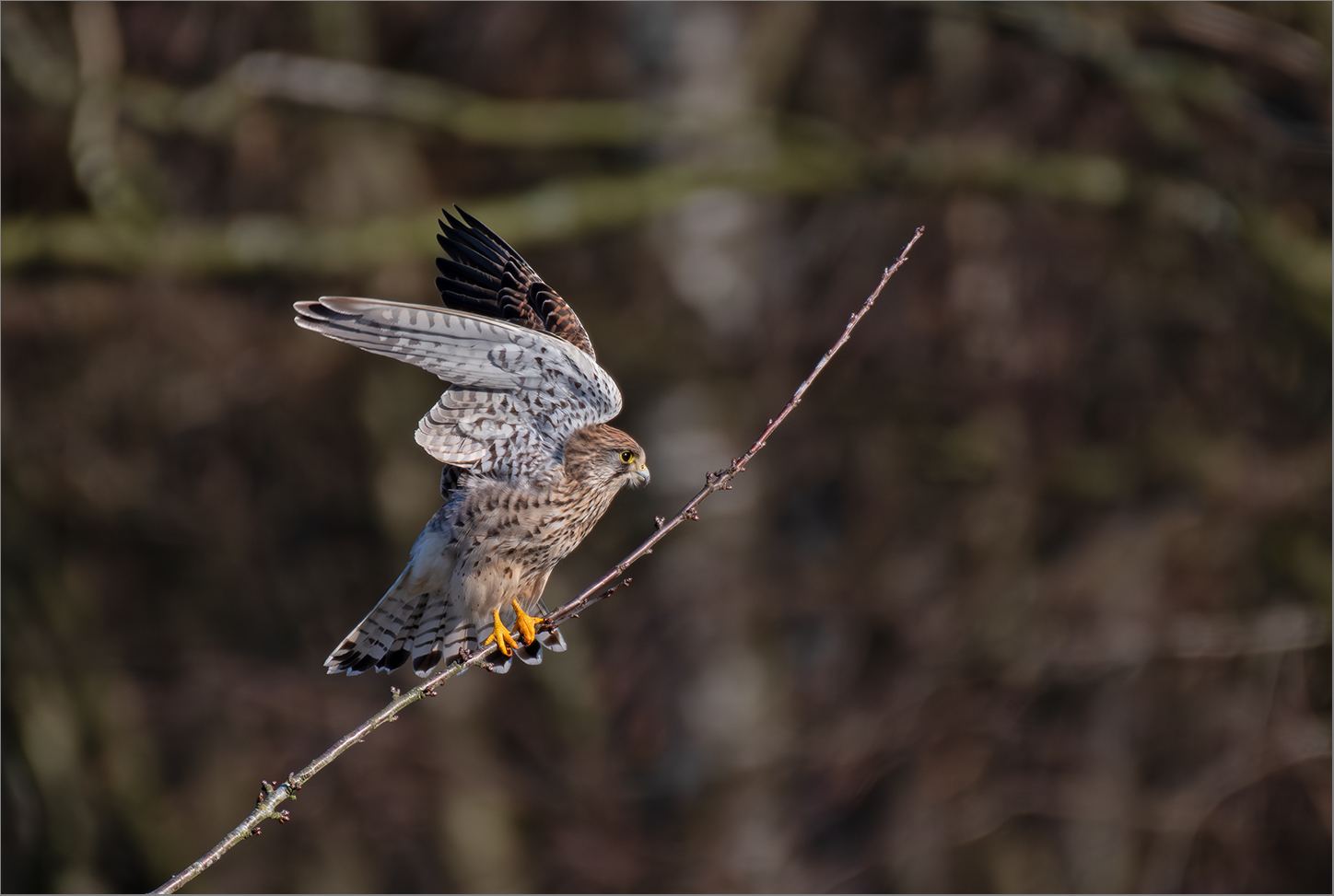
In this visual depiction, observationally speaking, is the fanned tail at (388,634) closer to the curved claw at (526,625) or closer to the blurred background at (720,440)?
the curved claw at (526,625)

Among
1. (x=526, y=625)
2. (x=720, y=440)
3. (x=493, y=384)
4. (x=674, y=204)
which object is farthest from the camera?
(x=720, y=440)

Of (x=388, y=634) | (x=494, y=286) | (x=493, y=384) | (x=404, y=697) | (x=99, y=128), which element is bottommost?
(x=404, y=697)

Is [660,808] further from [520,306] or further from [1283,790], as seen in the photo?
[520,306]

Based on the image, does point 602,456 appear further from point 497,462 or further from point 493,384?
point 493,384

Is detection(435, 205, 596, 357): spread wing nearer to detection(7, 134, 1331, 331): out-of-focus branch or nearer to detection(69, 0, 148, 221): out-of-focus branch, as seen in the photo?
detection(7, 134, 1331, 331): out-of-focus branch

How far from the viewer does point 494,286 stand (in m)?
3.04

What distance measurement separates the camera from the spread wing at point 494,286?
2947 millimetres

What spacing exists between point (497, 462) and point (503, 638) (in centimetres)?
39

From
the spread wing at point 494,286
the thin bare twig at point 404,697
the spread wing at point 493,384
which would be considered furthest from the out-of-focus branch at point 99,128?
the thin bare twig at point 404,697

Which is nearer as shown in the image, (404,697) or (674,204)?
(404,697)

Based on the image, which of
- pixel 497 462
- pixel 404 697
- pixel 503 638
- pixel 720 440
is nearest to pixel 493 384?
pixel 497 462

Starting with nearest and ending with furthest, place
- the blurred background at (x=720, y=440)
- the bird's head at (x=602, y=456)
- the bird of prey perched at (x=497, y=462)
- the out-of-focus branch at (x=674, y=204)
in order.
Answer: the bird of prey perched at (x=497, y=462) → the bird's head at (x=602, y=456) → the out-of-focus branch at (x=674, y=204) → the blurred background at (x=720, y=440)

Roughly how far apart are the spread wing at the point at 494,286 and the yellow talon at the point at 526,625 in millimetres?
702

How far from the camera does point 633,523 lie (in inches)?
299
